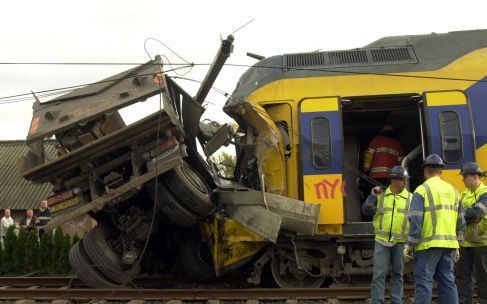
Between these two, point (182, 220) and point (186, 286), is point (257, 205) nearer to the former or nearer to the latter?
point (182, 220)

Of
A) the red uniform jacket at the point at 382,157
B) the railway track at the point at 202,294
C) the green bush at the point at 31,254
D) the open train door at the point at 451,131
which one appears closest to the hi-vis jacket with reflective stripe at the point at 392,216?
the railway track at the point at 202,294

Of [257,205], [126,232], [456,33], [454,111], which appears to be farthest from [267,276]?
[456,33]

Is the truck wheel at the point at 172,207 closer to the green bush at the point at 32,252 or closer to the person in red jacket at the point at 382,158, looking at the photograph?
the person in red jacket at the point at 382,158

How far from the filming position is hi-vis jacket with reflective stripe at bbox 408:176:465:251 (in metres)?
4.56

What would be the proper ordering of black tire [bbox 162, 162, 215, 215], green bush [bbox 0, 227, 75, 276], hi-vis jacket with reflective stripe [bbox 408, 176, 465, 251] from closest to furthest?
hi-vis jacket with reflective stripe [bbox 408, 176, 465, 251], black tire [bbox 162, 162, 215, 215], green bush [bbox 0, 227, 75, 276]

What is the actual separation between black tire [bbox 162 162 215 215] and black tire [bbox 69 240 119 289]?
1.59 metres

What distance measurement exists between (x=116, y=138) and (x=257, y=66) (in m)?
2.83

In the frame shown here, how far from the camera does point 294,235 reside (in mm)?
6328

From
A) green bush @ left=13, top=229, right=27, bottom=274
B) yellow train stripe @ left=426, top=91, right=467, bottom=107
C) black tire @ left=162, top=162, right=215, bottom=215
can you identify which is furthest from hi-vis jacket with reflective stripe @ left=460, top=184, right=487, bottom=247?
green bush @ left=13, top=229, right=27, bottom=274

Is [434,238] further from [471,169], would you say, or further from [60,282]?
[60,282]

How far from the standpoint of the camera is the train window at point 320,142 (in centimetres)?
644

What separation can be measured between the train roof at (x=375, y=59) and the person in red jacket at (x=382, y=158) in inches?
45.1

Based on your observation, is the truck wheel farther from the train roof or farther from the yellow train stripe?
the yellow train stripe

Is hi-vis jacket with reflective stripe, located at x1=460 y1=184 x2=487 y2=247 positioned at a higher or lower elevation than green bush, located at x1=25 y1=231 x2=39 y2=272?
higher
